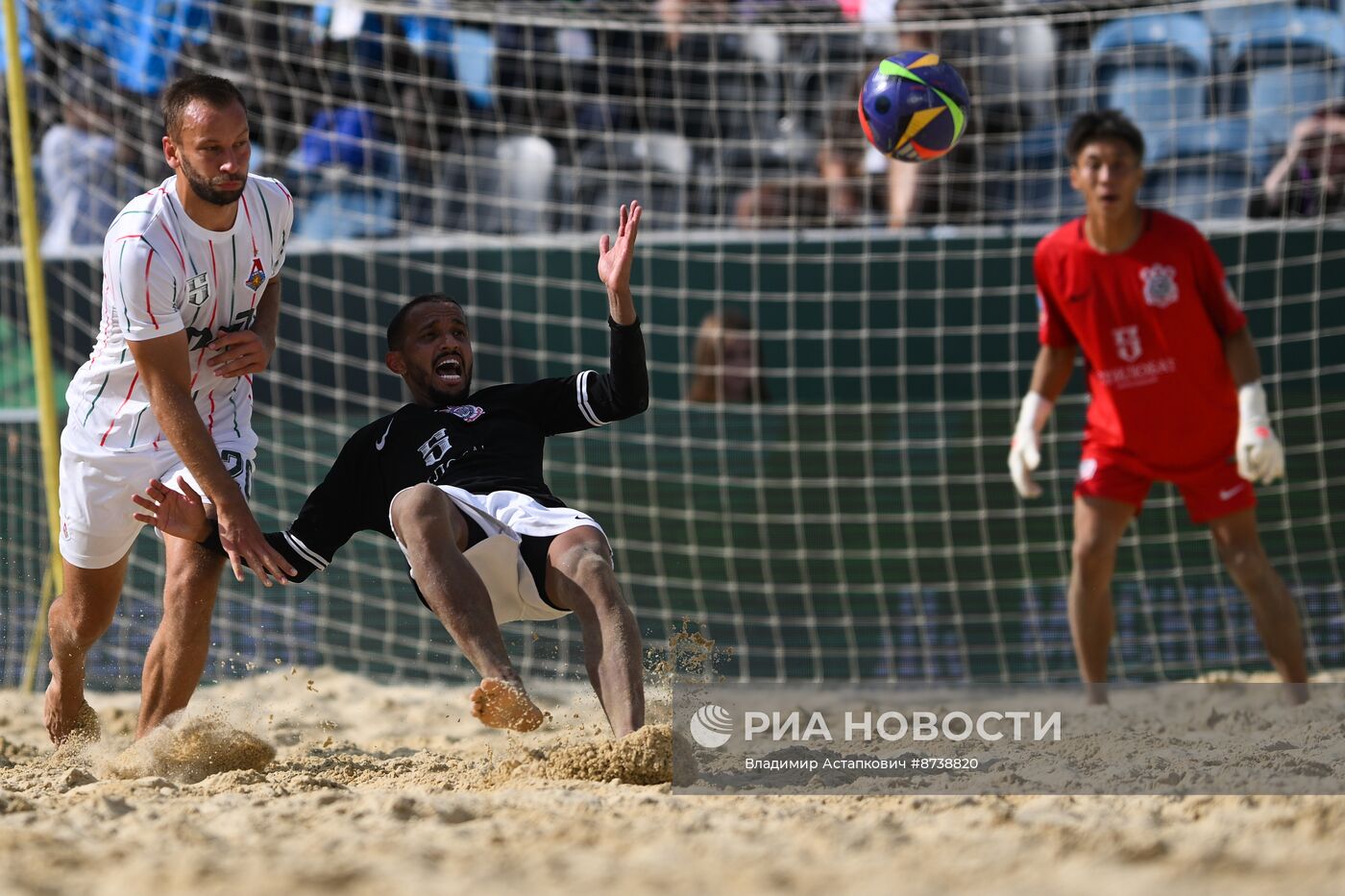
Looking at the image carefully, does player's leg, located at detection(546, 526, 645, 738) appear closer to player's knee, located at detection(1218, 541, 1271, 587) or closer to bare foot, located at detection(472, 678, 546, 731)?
bare foot, located at detection(472, 678, 546, 731)

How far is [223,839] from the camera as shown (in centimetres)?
287

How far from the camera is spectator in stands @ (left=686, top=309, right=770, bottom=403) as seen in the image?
7449 mm

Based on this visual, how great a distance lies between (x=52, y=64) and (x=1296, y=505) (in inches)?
273

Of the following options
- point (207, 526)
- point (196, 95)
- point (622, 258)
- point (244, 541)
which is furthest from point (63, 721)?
point (622, 258)

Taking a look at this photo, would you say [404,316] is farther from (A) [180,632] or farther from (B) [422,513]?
(A) [180,632]

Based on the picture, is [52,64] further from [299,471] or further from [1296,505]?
[1296,505]

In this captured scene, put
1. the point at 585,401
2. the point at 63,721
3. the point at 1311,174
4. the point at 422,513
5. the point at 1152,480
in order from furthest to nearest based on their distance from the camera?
the point at 1311,174
the point at 1152,480
the point at 63,721
the point at 585,401
the point at 422,513

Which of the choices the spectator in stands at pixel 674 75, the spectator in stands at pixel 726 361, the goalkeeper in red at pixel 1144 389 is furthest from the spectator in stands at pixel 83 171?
the goalkeeper in red at pixel 1144 389

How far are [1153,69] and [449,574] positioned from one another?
562 centimetres

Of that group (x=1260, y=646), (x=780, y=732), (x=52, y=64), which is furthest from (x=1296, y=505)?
(x=52, y=64)

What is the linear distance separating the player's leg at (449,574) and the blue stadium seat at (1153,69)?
5077mm

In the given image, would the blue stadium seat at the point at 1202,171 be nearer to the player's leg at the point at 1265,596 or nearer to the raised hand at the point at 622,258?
the player's leg at the point at 1265,596

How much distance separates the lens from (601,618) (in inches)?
152

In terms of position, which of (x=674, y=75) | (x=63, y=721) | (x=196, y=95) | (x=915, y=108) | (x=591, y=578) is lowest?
(x=63, y=721)
